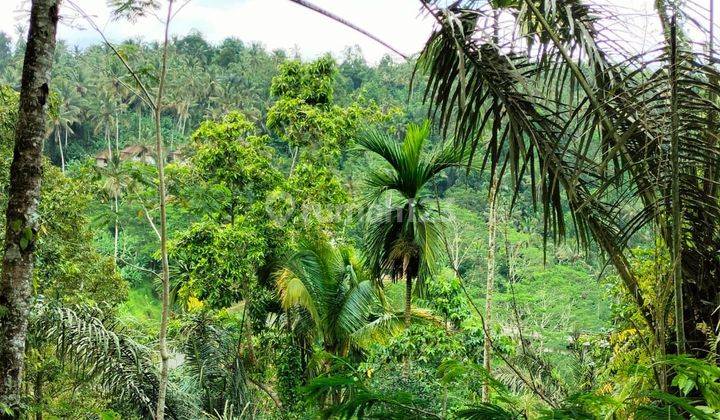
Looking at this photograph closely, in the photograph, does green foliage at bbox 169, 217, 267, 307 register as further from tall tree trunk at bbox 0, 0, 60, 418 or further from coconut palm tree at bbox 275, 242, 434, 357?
tall tree trunk at bbox 0, 0, 60, 418

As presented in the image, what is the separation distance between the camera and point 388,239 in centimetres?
636

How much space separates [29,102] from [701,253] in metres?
2.25

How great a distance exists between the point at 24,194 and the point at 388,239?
4444 mm

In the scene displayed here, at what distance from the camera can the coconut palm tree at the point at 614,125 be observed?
5.96 ft

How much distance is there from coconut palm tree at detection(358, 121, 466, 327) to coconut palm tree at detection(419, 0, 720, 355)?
3437 millimetres

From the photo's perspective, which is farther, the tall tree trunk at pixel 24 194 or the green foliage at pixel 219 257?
the green foliage at pixel 219 257

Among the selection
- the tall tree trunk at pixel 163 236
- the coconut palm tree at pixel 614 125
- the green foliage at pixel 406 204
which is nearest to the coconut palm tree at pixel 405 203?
the green foliage at pixel 406 204

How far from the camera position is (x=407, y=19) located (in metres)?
2.37

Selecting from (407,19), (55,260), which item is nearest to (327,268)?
(55,260)

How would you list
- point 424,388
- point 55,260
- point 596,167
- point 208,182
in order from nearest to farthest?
point 596,167
point 424,388
point 55,260
point 208,182

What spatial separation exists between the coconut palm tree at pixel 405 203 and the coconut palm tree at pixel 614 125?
344 centimetres

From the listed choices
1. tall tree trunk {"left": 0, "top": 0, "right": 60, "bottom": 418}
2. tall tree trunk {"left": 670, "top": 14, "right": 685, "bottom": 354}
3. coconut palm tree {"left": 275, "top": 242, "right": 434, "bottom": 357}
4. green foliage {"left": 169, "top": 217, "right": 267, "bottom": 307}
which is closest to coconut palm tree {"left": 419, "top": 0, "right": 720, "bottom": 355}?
tall tree trunk {"left": 670, "top": 14, "right": 685, "bottom": 354}

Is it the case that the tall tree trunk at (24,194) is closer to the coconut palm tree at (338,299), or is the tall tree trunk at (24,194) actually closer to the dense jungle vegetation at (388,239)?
the dense jungle vegetation at (388,239)

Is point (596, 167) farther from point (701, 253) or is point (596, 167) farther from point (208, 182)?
point (208, 182)
